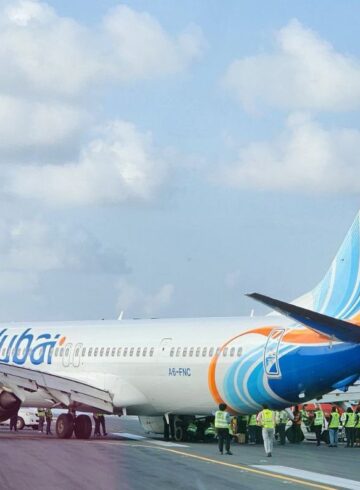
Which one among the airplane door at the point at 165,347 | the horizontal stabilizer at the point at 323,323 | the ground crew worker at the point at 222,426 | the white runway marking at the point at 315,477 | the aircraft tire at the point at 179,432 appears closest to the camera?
the white runway marking at the point at 315,477

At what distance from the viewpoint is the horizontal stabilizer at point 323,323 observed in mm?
28094

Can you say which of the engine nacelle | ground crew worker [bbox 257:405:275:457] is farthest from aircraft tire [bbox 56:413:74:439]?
ground crew worker [bbox 257:405:275:457]

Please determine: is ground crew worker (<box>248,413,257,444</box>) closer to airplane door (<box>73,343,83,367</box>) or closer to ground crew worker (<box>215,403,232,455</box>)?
airplane door (<box>73,343,83,367</box>)

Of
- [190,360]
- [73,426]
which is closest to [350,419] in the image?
[190,360]

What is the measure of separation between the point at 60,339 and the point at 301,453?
12.6 metres

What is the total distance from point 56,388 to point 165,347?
4.27 metres

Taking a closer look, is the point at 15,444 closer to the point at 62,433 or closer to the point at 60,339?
the point at 62,433

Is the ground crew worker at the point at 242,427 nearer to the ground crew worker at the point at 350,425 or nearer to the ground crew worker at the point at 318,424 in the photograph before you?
the ground crew worker at the point at 318,424

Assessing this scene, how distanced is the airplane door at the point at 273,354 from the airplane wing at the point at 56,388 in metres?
7.83

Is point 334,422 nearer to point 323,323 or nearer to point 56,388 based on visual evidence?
point 323,323

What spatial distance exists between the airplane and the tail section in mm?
41

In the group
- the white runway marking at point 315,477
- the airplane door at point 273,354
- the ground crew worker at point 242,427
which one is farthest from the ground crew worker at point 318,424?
the white runway marking at point 315,477

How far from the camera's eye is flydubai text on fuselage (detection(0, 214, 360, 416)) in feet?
105

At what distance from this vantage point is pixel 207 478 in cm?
2188
